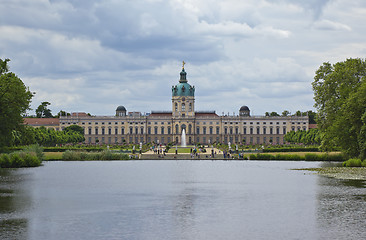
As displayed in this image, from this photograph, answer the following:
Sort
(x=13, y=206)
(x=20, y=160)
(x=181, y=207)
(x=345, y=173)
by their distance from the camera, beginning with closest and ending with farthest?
(x=13, y=206), (x=181, y=207), (x=345, y=173), (x=20, y=160)

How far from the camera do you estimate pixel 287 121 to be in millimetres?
160500

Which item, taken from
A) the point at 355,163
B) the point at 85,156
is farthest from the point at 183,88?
the point at 355,163

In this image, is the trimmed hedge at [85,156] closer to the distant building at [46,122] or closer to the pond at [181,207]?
the pond at [181,207]

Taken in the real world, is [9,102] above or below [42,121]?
below

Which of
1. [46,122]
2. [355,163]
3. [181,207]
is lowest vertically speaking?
[181,207]

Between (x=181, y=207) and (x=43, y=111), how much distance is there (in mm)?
145161

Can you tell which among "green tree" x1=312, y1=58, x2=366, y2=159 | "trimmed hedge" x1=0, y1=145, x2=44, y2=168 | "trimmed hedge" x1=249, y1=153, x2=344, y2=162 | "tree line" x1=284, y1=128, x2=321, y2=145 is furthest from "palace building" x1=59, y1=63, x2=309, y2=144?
"trimmed hedge" x1=0, y1=145, x2=44, y2=168

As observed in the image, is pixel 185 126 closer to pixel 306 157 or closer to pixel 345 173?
pixel 306 157

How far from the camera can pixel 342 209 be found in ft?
88.5

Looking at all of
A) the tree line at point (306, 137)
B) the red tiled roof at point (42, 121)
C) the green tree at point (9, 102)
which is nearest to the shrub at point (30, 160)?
the green tree at point (9, 102)

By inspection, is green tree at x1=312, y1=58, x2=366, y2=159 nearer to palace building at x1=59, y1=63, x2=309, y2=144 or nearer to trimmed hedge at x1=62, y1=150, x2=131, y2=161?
trimmed hedge at x1=62, y1=150, x2=131, y2=161

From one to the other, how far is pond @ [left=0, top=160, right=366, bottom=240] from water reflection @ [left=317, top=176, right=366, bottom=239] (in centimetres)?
4

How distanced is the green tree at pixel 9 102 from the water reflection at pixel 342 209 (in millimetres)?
25651

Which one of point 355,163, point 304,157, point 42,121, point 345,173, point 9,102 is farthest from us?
point 42,121
